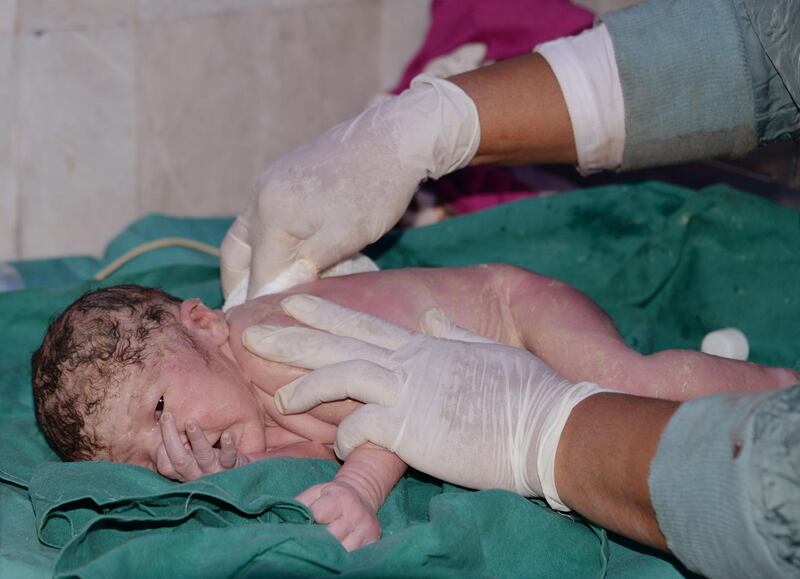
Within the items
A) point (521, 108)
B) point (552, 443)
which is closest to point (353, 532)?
point (552, 443)

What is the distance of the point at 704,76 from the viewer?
1.50 m

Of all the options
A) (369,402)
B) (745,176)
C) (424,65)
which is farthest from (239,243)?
(745,176)

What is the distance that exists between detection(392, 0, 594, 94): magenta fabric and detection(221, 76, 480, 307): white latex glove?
76 cm

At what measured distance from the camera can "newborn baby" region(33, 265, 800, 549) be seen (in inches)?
55.1

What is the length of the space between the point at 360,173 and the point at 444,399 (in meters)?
0.40

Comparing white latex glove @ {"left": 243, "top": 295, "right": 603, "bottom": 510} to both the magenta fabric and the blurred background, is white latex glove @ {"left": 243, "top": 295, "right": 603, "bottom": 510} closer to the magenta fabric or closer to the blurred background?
the blurred background

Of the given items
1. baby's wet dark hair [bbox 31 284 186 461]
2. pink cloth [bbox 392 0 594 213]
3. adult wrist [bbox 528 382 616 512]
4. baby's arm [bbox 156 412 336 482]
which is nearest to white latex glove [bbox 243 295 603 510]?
adult wrist [bbox 528 382 616 512]

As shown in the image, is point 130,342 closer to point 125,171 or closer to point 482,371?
point 482,371

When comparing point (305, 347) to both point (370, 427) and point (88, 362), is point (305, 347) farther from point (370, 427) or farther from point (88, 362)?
point (88, 362)

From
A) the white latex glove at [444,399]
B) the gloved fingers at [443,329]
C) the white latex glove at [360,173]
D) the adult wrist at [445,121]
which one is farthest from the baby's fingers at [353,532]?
the adult wrist at [445,121]

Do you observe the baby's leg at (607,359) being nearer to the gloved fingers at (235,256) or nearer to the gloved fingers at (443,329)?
the gloved fingers at (443,329)

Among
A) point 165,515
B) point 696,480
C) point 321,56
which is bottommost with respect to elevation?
point 165,515

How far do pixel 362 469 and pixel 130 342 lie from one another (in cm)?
41

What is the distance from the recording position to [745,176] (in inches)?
79.1
